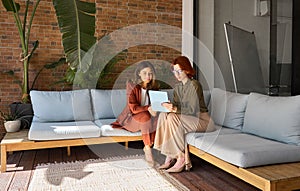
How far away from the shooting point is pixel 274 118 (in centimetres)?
267

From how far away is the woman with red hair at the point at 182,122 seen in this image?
2.95m

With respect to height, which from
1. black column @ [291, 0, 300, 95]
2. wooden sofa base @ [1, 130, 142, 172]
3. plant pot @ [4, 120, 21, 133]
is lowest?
wooden sofa base @ [1, 130, 142, 172]

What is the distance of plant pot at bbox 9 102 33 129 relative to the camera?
13.0 feet

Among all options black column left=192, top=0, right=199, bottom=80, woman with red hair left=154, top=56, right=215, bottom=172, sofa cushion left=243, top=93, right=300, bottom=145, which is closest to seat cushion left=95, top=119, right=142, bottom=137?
woman with red hair left=154, top=56, right=215, bottom=172

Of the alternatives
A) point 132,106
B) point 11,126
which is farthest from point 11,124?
point 132,106

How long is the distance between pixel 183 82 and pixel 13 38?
288 cm

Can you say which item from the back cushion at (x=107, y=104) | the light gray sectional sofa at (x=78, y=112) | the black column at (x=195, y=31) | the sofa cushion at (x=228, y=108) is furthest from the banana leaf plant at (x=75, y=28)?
the black column at (x=195, y=31)

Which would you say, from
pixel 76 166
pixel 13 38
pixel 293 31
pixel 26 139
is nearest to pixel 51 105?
pixel 26 139

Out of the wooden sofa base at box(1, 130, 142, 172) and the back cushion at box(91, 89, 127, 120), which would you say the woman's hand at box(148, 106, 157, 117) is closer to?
the wooden sofa base at box(1, 130, 142, 172)

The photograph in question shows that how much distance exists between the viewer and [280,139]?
2.60 metres

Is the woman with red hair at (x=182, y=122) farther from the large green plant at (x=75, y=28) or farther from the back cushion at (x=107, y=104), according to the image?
the large green plant at (x=75, y=28)

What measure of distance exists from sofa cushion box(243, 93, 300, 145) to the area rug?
0.96 meters

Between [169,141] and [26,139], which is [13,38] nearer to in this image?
[26,139]

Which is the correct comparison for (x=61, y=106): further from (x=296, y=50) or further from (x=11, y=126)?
(x=296, y=50)
